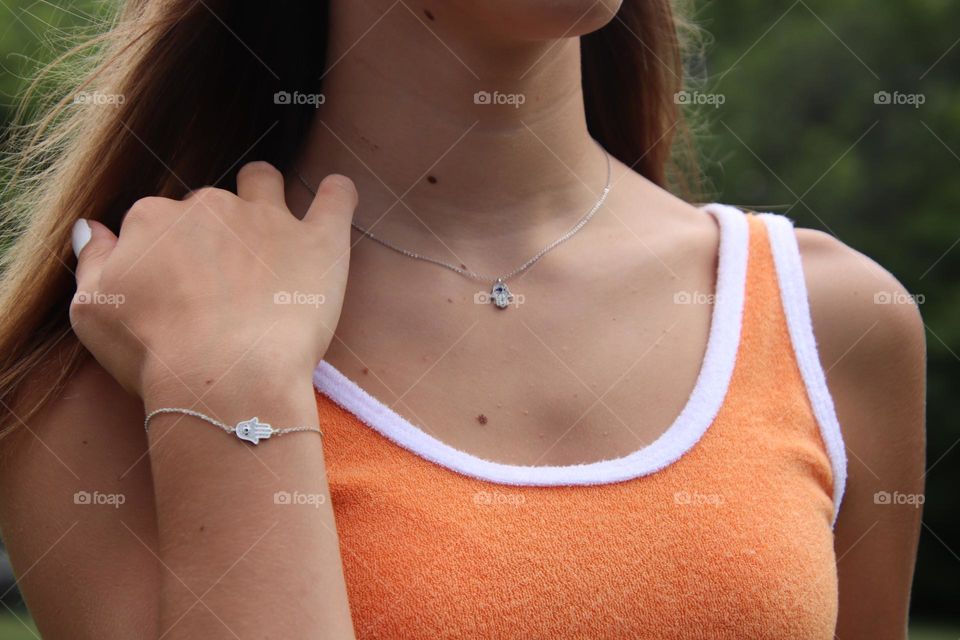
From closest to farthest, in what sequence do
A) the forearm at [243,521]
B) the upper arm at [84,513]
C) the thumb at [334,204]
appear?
the forearm at [243,521]
the upper arm at [84,513]
the thumb at [334,204]

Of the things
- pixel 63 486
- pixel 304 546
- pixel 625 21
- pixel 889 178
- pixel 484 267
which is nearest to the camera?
pixel 304 546

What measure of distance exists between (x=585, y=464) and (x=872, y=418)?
512 mm

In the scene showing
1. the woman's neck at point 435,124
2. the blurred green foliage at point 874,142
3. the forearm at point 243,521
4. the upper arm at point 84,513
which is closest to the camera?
the forearm at point 243,521

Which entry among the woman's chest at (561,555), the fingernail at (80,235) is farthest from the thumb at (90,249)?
the woman's chest at (561,555)

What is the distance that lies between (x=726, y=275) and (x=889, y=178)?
950 centimetres

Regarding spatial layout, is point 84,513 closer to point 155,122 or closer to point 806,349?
point 155,122

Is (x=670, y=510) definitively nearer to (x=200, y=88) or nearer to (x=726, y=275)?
(x=726, y=275)

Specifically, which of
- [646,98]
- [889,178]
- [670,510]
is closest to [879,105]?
[889,178]

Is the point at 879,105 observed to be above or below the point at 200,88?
below

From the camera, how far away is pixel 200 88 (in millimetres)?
1730

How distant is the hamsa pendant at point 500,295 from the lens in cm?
165

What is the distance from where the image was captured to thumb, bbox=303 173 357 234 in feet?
5.11

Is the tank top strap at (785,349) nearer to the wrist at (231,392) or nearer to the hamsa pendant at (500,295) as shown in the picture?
the hamsa pendant at (500,295)

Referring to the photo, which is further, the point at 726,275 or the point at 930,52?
the point at 930,52
